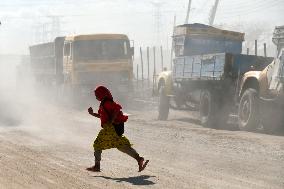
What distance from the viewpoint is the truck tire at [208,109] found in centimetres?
1616

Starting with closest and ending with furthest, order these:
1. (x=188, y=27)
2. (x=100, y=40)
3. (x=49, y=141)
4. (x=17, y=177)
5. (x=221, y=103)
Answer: (x=17, y=177), (x=49, y=141), (x=221, y=103), (x=188, y=27), (x=100, y=40)

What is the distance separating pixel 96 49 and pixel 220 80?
9894mm

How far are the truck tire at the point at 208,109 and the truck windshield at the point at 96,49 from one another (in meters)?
8.31

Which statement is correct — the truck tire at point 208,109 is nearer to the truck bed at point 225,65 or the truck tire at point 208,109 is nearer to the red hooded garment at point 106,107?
the truck bed at point 225,65

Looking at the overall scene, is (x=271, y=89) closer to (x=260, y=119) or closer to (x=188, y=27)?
(x=260, y=119)

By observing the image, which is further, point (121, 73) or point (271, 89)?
point (121, 73)

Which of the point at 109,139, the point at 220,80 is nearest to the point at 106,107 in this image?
the point at 109,139

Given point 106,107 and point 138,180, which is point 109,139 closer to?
point 106,107

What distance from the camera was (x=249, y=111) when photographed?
14570 mm

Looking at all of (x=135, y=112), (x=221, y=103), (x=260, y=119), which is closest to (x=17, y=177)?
(x=260, y=119)

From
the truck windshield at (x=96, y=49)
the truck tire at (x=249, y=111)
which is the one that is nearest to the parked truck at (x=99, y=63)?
the truck windshield at (x=96, y=49)

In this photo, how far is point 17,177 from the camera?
26.3 feet

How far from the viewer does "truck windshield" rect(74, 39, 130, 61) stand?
80.4ft

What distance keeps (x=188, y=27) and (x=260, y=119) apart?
5.35m
